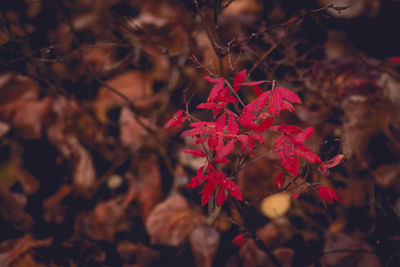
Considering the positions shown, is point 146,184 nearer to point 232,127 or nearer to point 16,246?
point 16,246

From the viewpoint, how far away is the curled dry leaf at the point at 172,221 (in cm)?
172

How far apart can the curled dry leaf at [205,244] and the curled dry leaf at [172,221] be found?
0.36 feet

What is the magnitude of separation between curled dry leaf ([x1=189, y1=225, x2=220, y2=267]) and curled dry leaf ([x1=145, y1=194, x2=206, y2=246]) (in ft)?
0.36

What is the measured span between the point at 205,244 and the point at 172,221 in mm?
318

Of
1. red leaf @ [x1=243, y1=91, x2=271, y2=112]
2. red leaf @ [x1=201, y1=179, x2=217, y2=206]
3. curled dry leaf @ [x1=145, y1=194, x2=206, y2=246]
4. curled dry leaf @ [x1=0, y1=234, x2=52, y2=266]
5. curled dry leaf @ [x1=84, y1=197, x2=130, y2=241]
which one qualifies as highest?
red leaf @ [x1=243, y1=91, x2=271, y2=112]

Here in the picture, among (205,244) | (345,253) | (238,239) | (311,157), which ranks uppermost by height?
(311,157)

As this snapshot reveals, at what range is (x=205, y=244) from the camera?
1578 millimetres

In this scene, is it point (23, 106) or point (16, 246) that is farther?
point (23, 106)

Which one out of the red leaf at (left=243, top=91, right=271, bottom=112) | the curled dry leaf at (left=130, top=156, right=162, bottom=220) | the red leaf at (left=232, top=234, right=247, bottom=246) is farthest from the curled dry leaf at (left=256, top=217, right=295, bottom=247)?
the red leaf at (left=243, top=91, right=271, bottom=112)

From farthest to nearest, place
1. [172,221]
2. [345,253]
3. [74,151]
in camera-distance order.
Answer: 1. [74,151]
2. [172,221]
3. [345,253]

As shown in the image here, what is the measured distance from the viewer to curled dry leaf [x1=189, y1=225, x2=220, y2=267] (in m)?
1.56

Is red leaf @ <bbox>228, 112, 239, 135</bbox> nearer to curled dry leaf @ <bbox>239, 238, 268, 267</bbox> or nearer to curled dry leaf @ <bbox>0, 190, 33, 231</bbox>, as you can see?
curled dry leaf @ <bbox>239, 238, 268, 267</bbox>

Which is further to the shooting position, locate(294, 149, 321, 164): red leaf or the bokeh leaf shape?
the bokeh leaf shape

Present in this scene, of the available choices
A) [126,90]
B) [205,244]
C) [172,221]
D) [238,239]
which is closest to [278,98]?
[238,239]
